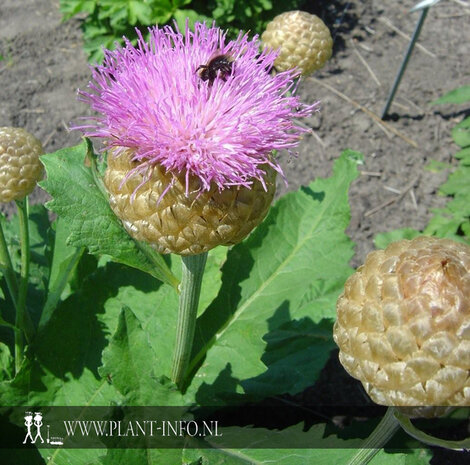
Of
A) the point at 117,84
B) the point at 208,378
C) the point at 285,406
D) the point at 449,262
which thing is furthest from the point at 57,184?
the point at 285,406

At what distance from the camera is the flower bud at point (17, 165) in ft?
7.41

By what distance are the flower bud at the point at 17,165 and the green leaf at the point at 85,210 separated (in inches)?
14.3

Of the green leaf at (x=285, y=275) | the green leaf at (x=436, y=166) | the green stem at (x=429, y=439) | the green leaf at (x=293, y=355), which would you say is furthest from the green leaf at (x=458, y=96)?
the green stem at (x=429, y=439)

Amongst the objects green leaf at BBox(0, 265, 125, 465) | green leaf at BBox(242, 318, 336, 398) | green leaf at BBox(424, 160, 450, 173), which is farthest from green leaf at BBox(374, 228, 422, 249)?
green leaf at BBox(0, 265, 125, 465)

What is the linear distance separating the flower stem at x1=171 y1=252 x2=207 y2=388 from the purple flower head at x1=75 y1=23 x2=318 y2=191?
13.5 inches

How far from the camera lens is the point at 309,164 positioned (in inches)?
195

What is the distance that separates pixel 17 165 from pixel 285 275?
1.32 meters

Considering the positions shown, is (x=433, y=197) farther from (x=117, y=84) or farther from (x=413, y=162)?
(x=117, y=84)

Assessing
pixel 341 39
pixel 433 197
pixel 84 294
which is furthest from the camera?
pixel 341 39

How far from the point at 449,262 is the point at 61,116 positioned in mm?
4415

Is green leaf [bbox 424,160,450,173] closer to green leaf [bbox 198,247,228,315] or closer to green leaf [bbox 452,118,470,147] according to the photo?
green leaf [bbox 452,118,470,147]

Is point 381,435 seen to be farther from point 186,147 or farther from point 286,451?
point 186,147

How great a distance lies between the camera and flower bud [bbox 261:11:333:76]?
2713mm

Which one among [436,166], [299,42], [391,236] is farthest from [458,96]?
[299,42]
